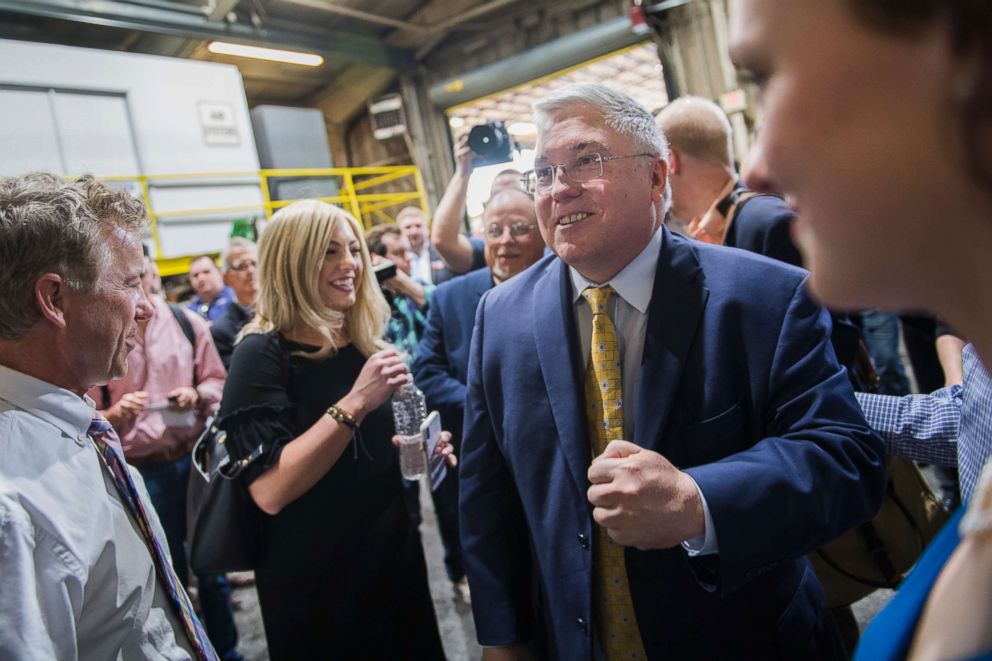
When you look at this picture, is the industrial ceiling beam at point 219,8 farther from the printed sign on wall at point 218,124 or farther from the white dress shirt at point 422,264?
the white dress shirt at point 422,264

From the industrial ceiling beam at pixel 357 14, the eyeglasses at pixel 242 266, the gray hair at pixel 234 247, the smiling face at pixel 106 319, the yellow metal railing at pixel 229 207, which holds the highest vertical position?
the industrial ceiling beam at pixel 357 14

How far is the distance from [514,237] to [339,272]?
806 mm

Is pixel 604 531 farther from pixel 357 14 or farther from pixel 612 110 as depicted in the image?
pixel 357 14

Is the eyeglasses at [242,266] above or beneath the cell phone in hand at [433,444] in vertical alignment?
above

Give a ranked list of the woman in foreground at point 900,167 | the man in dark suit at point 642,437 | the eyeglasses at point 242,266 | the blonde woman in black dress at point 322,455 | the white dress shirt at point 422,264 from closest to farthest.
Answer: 1. the woman in foreground at point 900,167
2. the man in dark suit at point 642,437
3. the blonde woman in black dress at point 322,455
4. the eyeglasses at point 242,266
5. the white dress shirt at point 422,264

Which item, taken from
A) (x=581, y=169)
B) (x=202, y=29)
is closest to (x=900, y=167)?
(x=581, y=169)

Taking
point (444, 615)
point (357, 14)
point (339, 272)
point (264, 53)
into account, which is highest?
point (357, 14)

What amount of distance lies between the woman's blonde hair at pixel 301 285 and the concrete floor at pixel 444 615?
157cm

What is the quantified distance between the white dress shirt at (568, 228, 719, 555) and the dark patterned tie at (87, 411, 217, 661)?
1009 millimetres

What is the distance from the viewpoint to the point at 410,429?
2008mm

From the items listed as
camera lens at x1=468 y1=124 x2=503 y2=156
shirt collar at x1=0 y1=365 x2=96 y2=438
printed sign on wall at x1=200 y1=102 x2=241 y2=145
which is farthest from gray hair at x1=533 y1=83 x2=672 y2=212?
printed sign on wall at x1=200 y1=102 x2=241 y2=145

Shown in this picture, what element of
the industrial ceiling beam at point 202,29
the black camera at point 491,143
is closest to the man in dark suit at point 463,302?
the black camera at point 491,143

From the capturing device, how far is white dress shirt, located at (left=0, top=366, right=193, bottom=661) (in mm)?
913

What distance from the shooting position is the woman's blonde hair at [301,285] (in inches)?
74.7
